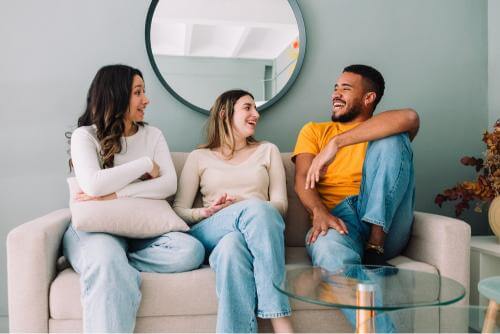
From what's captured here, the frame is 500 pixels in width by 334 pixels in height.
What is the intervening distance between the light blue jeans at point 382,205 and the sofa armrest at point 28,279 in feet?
2.94

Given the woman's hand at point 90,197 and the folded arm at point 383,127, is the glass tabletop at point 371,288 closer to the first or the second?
the folded arm at point 383,127

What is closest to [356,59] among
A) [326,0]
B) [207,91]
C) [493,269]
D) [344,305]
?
[326,0]

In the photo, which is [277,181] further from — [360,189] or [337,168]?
[360,189]

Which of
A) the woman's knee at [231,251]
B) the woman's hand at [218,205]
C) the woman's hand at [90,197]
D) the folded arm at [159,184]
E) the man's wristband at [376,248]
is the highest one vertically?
the folded arm at [159,184]

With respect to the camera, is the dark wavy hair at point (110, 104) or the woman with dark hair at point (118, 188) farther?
the dark wavy hair at point (110, 104)

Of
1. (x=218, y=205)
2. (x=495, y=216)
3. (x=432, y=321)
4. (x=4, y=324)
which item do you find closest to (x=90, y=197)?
(x=218, y=205)

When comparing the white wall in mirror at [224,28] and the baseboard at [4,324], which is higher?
the white wall in mirror at [224,28]

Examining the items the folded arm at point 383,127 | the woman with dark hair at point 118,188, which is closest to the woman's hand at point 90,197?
the woman with dark hair at point 118,188

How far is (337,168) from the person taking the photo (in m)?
2.15

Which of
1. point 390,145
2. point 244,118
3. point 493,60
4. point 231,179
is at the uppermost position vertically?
point 493,60

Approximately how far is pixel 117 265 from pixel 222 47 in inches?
52.5

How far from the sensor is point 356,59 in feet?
8.77

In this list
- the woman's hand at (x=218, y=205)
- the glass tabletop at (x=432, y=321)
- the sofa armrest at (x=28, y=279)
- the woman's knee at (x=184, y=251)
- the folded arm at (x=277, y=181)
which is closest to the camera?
the glass tabletop at (x=432, y=321)

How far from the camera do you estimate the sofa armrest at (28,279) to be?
1.59 meters
